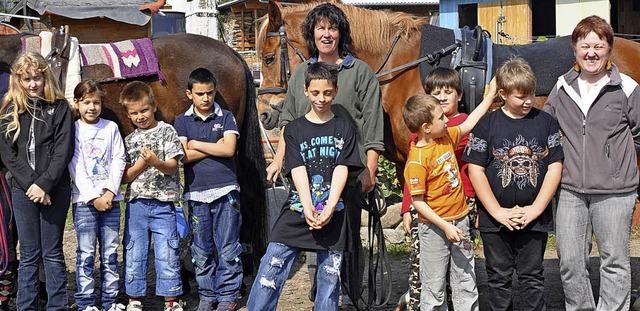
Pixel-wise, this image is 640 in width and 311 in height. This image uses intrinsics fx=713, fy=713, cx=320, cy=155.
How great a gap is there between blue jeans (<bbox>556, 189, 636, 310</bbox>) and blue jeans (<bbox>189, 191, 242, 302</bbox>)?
6.49ft

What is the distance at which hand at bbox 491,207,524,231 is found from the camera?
3.60 metres

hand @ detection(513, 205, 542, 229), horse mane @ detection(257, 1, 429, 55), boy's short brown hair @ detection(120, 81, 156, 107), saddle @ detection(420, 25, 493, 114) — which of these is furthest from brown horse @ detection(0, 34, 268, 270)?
hand @ detection(513, 205, 542, 229)

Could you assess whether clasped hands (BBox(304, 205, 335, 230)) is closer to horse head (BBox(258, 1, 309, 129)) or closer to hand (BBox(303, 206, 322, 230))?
hand (BBox(303, 206, 322, 230))

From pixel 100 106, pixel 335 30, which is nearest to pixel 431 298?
pixel 335 30

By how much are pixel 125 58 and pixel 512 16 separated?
10.2 m

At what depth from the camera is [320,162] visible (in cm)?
367

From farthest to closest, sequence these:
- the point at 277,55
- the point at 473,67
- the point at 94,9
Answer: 1. the point at 94,9
2. the point at 277,55
3. the point at 473,67

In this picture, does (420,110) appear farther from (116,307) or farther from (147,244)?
(116,307)

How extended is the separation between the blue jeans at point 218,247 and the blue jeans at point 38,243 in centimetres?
80

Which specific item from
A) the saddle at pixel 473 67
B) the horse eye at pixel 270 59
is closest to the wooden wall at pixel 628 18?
the saddle at pixel 473 67

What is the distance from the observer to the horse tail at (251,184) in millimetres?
5145

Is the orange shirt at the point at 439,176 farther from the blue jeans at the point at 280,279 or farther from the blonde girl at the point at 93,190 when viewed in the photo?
the blonde girl at the point at 93,190

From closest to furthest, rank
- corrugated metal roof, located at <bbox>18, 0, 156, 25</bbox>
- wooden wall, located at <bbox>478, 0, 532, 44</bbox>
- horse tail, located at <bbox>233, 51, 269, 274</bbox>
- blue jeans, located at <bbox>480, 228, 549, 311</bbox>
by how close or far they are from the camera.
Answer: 1. blue jeans, located at <bbox>480, 228, 549, 311</bbox>
2. horse tail, located at <bbox>233, 51, 269, 274</bbox>
3. corrugated metal roof, located at <bbox>18, 0, 156, 25</bbox>
4. wooden wall, located at <bbox>478, 0, 532, 44</bbox>

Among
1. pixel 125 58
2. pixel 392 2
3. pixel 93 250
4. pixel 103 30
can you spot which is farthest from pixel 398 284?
pixel 392 2
